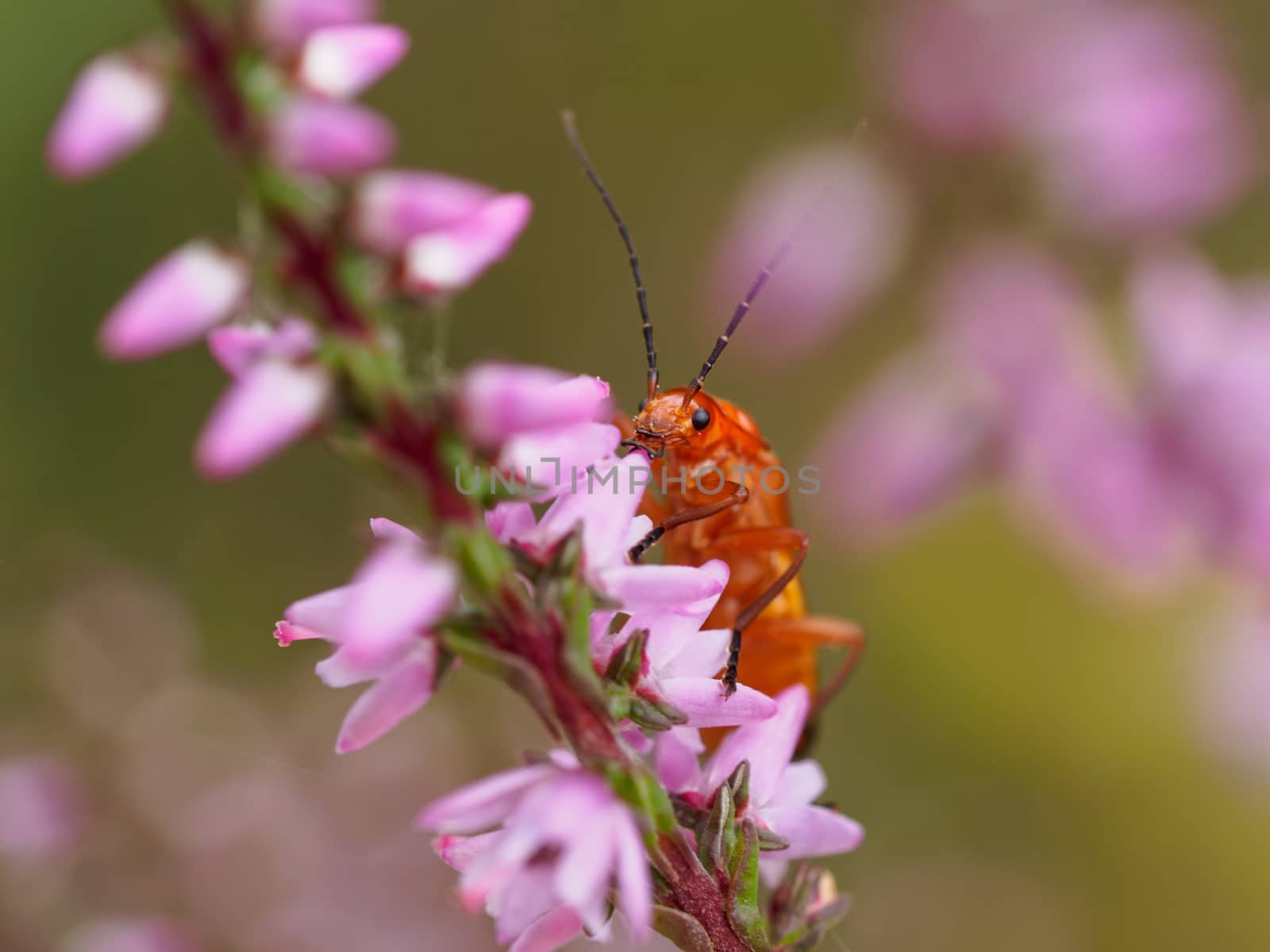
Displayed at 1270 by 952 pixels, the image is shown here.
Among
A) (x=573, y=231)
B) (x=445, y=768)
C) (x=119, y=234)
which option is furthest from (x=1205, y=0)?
(x=119, y=234)

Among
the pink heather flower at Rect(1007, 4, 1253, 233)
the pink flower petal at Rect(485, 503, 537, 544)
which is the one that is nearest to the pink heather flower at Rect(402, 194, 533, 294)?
the pink flower petal at Rect(485, 503, 537, 544)

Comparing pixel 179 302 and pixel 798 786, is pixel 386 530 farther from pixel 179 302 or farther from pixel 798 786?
pixel 798 786

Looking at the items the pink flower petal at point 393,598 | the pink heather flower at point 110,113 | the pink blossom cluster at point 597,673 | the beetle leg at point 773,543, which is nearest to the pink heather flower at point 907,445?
the beetle leg at point 773,543

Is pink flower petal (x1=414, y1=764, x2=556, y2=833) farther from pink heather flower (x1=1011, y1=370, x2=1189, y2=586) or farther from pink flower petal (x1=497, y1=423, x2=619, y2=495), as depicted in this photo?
pink heather flower (x1=1011, y1=370, x2=1189, y2=586)

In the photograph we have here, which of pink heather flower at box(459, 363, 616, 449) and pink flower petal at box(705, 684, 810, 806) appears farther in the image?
pink flower petal at box(705, 684, 810, 806)

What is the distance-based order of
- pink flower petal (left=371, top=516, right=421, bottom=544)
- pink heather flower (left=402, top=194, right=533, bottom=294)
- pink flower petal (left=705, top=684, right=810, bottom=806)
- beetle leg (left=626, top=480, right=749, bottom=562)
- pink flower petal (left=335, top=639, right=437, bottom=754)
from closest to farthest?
pink heather flower (left=402, top=194, right=533, bottom=294) < pink flower petal (left=335, top=639, right=437, bottom=754) < pink flower petal (left=371, top=516, right=421, bottom=544) < pink flower petal (left=705, top=684, right=810, bottom=806) < beetle leg (left=626, top=480, right=749, bottom=562)

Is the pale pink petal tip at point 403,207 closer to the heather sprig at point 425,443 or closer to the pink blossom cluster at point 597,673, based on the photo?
the heather sprig at point 425,443
